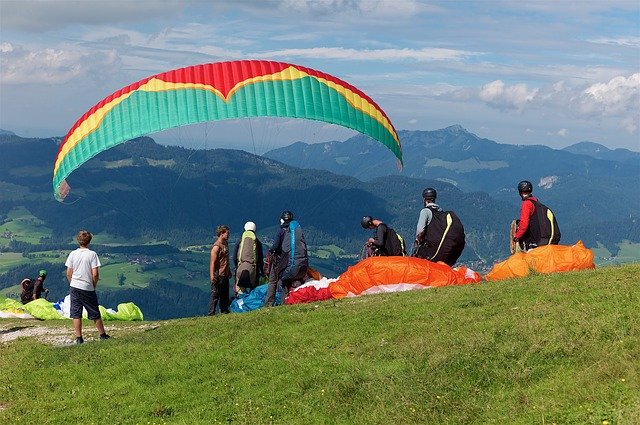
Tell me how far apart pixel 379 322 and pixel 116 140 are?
408 inches

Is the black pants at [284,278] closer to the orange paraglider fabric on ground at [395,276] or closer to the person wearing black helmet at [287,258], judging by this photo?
the person wearing black helmet at [287,258]

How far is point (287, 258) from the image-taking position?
725 inches

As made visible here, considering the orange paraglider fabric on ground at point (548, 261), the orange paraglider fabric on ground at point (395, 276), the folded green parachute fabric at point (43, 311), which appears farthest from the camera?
the folded green parachute fabric at point (43, 311)

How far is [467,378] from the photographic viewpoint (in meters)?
9.95

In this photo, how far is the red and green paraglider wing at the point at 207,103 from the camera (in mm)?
20609

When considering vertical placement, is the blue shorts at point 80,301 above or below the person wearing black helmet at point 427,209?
below

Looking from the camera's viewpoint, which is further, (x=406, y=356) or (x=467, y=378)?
(x=406, y=356)

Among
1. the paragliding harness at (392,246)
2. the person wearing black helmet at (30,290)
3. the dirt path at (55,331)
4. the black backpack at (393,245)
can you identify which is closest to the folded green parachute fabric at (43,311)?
the dirt path at (55,331)

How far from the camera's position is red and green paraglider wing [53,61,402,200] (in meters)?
20.6

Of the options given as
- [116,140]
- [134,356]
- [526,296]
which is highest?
[116,140]

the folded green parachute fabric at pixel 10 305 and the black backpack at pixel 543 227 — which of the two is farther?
the folded green parachute fabric at pixel 10 305

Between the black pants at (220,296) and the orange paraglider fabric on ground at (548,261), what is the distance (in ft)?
22.8

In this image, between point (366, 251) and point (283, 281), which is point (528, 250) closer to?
point (366, 251)

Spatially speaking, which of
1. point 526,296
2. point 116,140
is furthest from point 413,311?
point 116,140
